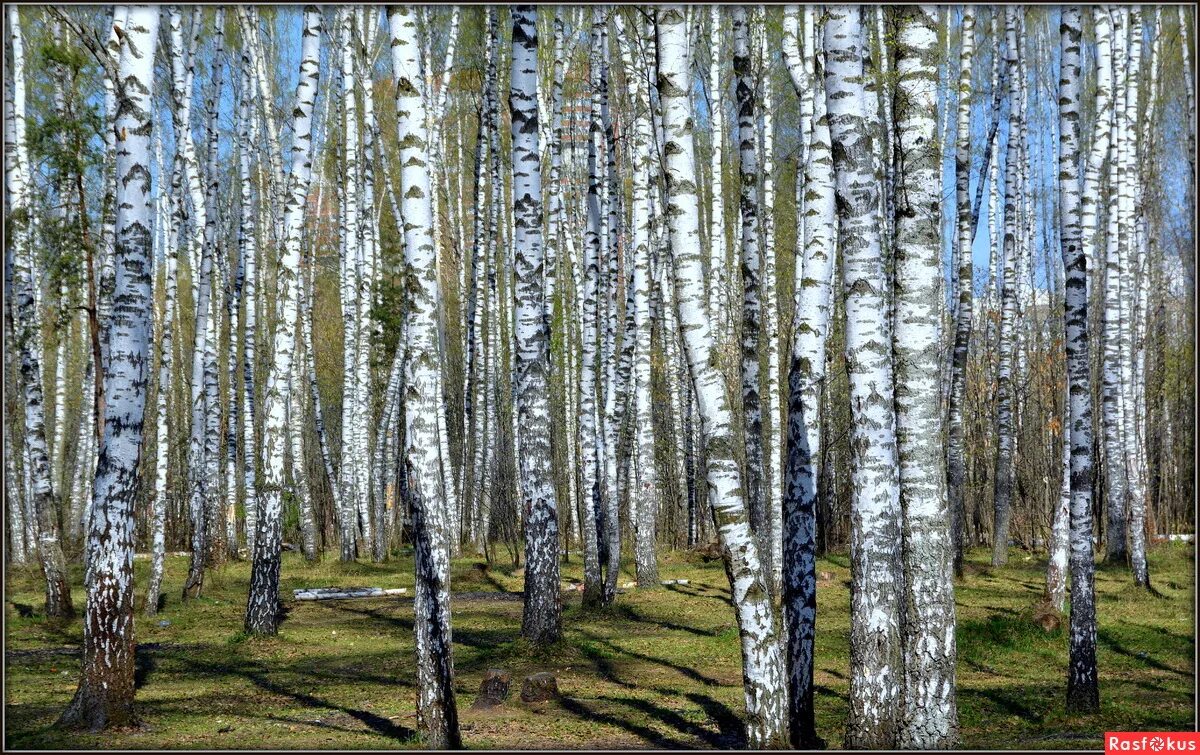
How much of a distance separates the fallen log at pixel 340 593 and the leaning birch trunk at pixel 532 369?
600 centimetres

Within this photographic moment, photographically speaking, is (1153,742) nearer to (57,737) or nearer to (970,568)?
(57,737)

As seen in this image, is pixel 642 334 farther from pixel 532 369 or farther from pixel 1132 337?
pixel 1132 337

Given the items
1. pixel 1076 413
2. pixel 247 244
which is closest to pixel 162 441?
pixel 247 244

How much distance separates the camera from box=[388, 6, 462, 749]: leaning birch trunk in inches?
247

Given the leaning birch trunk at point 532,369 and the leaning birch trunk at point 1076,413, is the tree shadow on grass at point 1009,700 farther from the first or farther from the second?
the leaning birch trunk at point 532,369

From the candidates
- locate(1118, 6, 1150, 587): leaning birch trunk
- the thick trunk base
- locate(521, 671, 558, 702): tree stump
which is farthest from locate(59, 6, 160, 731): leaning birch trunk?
locate(1118, 6, 1150, 587): leaning birch trunk

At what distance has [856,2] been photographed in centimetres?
588

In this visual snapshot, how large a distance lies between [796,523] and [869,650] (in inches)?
57.0

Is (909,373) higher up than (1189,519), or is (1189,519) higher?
(909,373)

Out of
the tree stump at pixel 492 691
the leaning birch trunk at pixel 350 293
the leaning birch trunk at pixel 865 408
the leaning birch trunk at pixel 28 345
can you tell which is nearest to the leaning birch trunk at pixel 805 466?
the leaning birch trunk at pixel 865 408

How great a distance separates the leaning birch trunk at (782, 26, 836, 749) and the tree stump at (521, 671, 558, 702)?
236cm

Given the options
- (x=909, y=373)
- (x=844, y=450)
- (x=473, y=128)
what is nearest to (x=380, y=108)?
(x=473, y=128)

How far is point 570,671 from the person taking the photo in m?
9.77

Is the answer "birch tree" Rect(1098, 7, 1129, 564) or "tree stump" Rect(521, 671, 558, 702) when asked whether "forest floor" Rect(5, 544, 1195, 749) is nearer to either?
"tree stump" Rect(521, 671, 558, 702)
